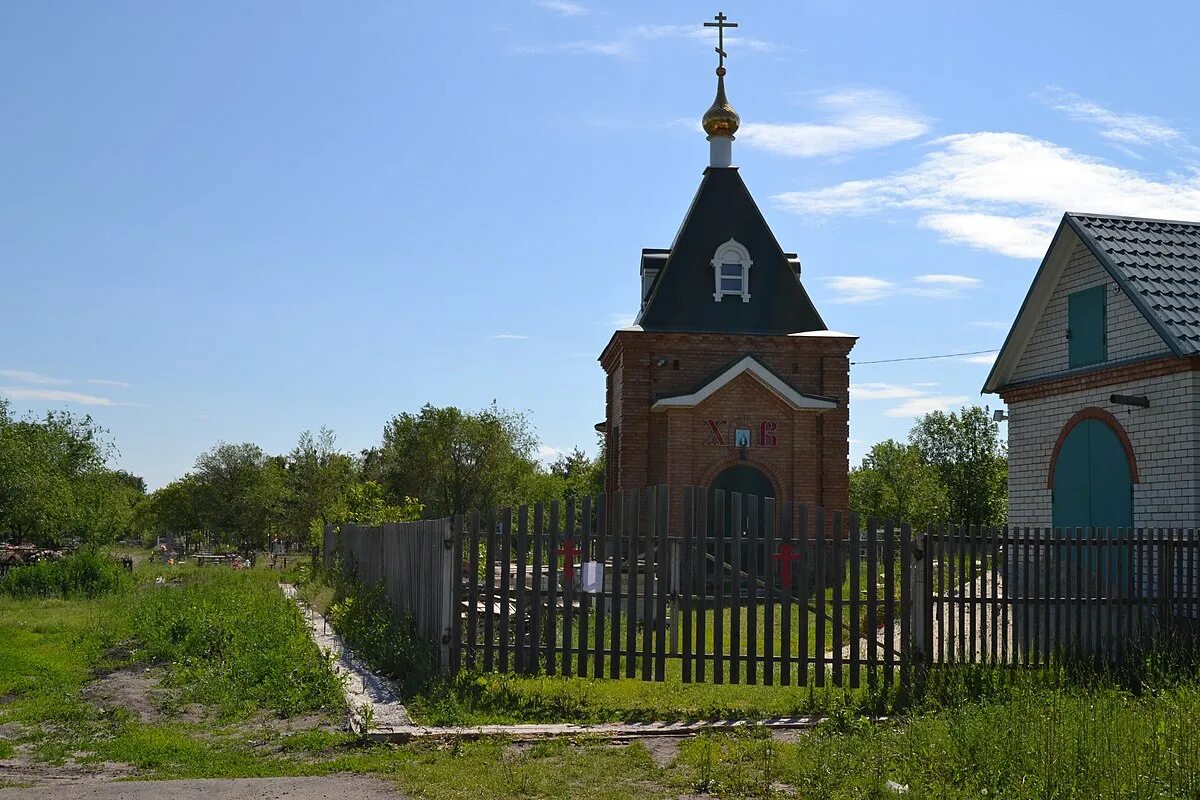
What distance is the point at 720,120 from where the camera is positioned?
1227 inches

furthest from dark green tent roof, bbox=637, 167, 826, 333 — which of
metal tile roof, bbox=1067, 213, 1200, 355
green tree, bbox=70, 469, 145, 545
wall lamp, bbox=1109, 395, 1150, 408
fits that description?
green tree, bbox=70, 469, 145, 545

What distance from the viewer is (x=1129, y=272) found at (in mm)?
14648

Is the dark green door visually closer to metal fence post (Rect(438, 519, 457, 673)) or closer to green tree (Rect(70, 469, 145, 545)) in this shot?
metal fence post (Rect(438, 519, 457, 673))

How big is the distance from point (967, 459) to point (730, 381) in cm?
4069

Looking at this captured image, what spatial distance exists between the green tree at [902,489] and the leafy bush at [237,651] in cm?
4281

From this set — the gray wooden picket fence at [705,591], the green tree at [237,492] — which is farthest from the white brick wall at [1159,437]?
the green tree at [237,492]

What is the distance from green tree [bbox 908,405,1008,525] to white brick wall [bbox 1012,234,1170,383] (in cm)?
4605

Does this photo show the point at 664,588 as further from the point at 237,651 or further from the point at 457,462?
the point at 457,462

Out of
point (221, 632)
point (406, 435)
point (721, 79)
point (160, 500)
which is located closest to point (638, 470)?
point (721, 79)

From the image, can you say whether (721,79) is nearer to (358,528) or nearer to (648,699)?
(358,528)

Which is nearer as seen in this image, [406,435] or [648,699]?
[648,699]

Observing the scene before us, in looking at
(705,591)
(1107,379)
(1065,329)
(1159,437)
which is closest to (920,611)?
(705,591)

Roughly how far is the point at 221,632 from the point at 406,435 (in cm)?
4498

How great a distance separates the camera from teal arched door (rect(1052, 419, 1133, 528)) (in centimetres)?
1483
